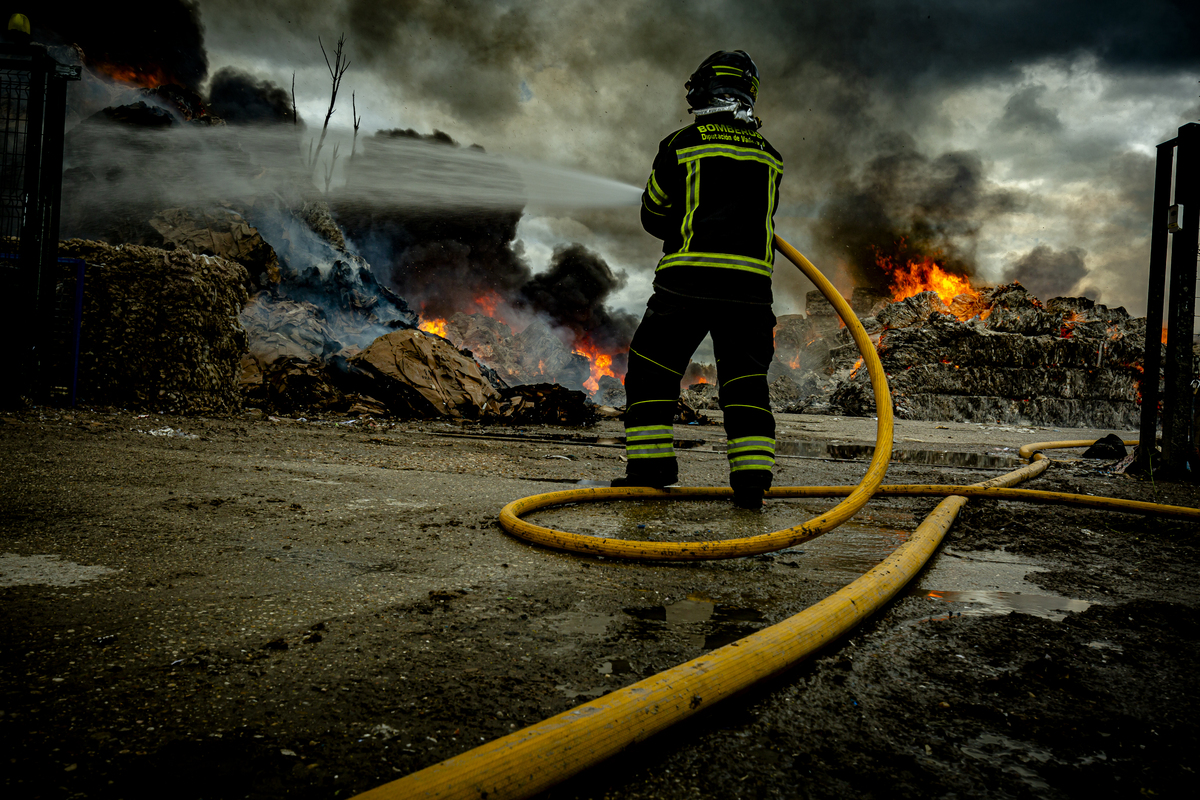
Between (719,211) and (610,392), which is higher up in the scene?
(719,211)

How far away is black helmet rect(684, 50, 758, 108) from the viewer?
9.09 feet

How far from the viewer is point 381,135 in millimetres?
28188

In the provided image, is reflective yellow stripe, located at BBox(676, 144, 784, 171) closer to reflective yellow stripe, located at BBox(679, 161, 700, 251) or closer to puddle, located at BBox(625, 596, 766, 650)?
reflective yellow stripe, located at BBox(679, 161, 700, 251)

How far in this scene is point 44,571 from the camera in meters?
1.34

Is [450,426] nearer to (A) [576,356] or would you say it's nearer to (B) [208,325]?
(B) [208,325]

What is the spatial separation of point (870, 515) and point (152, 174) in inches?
635

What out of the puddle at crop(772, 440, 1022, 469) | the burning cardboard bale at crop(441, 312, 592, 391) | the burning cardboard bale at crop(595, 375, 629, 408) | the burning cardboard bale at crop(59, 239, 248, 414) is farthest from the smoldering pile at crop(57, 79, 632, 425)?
the burning cardboard bale at crop(595, 375, 629, 408)

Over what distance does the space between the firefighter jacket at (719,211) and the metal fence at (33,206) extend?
4613mm

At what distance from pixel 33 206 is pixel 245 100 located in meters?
23.9

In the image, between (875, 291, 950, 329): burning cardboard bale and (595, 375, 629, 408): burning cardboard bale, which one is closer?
(875, 291, 950, 329): burning cardboard bale

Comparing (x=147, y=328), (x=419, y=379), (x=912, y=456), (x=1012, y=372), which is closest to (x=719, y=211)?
(x=912, y=456)

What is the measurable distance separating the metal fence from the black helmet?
15.0 ft

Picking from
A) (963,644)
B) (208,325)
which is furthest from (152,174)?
(963,644)

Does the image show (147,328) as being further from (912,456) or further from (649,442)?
(912,456)
